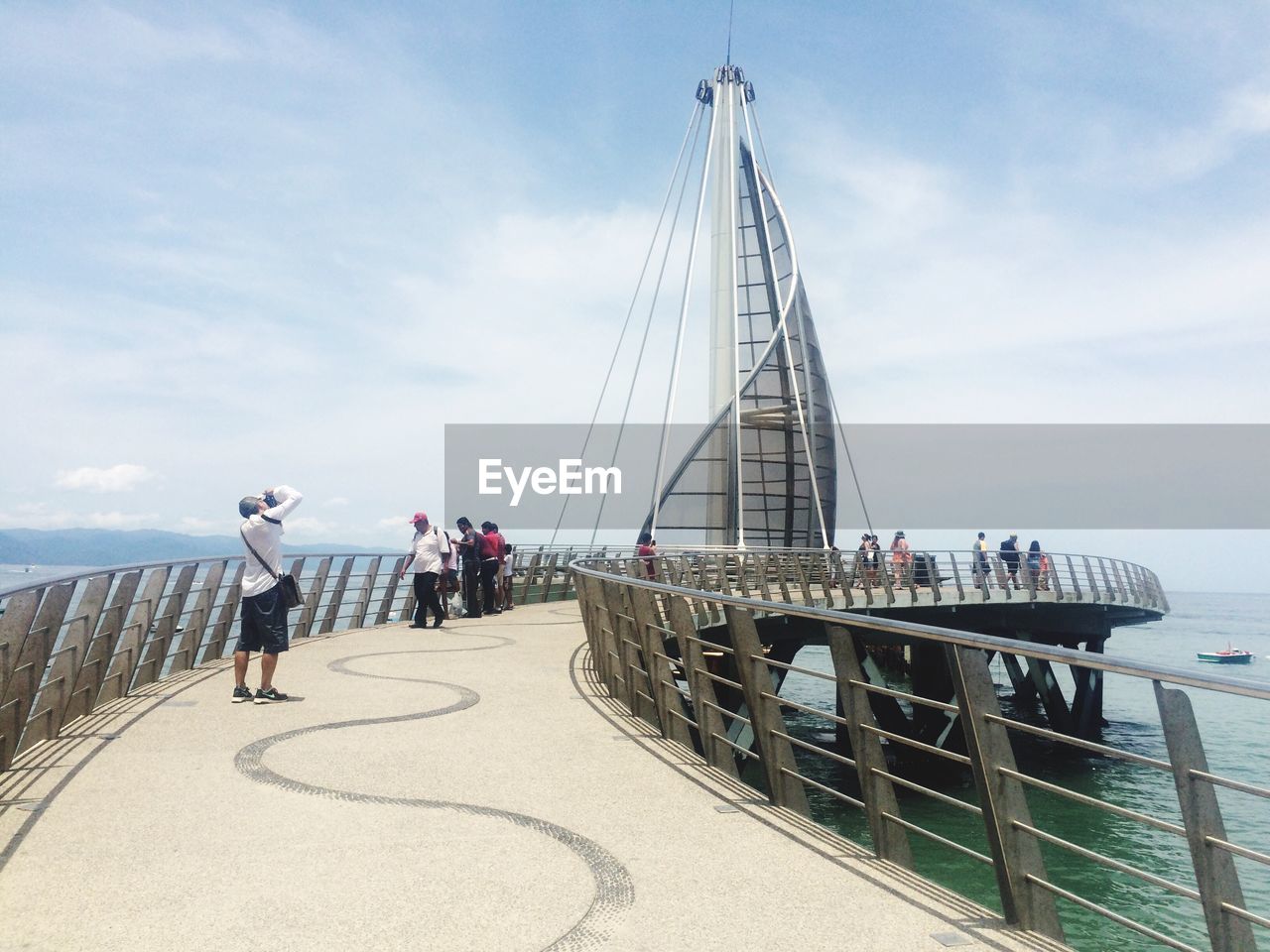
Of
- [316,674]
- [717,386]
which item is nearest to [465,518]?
[316,674]

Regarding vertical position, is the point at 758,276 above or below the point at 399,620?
above

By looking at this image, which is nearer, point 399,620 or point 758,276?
point 399,620

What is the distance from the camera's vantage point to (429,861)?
14.5ft

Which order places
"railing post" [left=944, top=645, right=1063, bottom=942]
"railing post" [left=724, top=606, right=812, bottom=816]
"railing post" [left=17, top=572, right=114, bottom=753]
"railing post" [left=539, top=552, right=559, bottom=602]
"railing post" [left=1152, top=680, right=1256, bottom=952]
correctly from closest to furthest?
"railing post" [left=1152, top=680, right=1256, bottom=952]
"railing post" [left=944, top=645, right=1063, bottom=942]
"railing post" [left=724, top=606, right=812, bottom=816]
"railing post" [left=17, top=572, right=114, bottom=753]
"railing post" [left=539, top=552, right=559, bottom=602]

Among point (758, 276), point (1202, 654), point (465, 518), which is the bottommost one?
point (1202, 654)

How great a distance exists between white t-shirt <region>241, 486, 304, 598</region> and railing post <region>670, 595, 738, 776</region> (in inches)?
143

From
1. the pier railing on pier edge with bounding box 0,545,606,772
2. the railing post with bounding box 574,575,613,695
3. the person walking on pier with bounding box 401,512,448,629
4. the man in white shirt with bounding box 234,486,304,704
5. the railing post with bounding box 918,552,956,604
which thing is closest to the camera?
the pier railing on pier edge with bounding box 0,545,606,772

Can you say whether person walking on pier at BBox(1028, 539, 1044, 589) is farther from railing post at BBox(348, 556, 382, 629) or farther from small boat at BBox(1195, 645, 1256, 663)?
small boat at BBox(1195, 645, 1256, 663)

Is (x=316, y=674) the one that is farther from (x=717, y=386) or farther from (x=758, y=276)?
(x=758, y=276)

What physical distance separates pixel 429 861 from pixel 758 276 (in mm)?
44349

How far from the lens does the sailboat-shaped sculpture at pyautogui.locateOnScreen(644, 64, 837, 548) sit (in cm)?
4072

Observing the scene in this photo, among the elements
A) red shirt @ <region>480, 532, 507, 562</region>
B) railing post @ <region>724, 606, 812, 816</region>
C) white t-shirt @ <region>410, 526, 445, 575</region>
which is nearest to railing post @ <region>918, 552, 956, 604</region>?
red shirt @ <region>480, 532, 507, 562</region>

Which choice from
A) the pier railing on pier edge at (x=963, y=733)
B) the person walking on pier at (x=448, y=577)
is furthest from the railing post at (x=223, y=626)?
the person walking on pier at (x=448, y=577)

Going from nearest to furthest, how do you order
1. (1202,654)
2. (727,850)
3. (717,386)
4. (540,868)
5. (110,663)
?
(540,868), (727,850), (110,663), (717,386), (1202,654)
